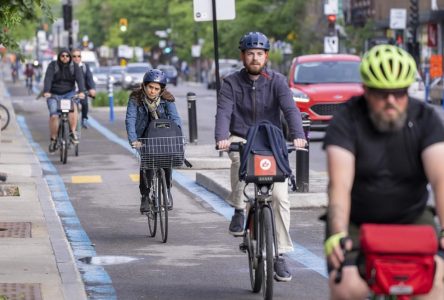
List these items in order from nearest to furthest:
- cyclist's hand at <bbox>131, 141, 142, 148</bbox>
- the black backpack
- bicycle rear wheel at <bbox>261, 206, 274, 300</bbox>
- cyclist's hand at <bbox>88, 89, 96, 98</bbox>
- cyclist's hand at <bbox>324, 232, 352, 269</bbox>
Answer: cyclist's hand at <bbox>324, 232, 352, 269</bbox> → bicycle rear wheel at <bbox>261, 206, 274, 300</bbox> → the black backpack → cyclist's hand at <bbox>131, 141, 142, 148</bbox> → cyclist's hand at <bbox>88, 89, 96, 98</bbox>

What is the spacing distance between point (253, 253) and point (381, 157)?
3.95 meters

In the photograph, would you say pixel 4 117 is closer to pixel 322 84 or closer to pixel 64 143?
pixel 322 84

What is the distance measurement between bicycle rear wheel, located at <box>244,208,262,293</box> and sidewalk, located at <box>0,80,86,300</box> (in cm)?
118

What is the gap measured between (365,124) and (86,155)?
1876 centimetres

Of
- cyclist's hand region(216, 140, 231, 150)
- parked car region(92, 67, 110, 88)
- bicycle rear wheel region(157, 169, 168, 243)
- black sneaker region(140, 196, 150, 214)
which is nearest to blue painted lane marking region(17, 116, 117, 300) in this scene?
black sneaker region(140, 196, 150, 214)

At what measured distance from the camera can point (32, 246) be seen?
38.8 feet

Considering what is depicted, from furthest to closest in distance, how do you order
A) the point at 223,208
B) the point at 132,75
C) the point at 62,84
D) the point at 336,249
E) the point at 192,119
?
1. the point at 132,75
2. the point at 192,119
3. the point at 62,84
4. the point at 223,208
5. the point at 336,249

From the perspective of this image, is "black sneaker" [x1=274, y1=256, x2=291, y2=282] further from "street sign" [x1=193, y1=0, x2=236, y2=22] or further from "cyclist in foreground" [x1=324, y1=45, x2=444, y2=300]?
"street sign" [x1=193, y1=0, x2=236, y2=22]

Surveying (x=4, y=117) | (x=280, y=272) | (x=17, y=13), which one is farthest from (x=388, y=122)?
(x=4, y=117)

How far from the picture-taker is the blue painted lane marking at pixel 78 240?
1006cm

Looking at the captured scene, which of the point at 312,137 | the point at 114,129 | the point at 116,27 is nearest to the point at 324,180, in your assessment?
the point at 312,137

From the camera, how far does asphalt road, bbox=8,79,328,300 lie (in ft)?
33.1

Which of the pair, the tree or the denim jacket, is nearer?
the tree

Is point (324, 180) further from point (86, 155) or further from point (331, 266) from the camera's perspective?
point (331, 266)
